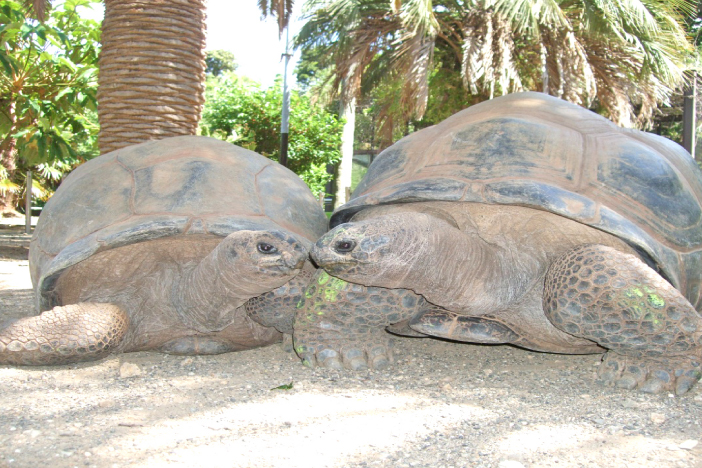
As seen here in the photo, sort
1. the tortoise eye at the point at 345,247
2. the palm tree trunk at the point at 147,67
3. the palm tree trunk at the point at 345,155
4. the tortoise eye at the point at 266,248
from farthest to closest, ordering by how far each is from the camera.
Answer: the palm tree trunk at the point at 345,155, the palm tree trunk at the point at 147,67, the tortoise eye at the point at 266,248, the tortoise eye at the point at 345,247

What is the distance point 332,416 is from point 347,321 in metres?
0.61

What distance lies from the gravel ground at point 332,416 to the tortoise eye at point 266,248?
0.53 meters

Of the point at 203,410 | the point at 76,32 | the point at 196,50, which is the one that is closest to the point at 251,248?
the point at 203,410

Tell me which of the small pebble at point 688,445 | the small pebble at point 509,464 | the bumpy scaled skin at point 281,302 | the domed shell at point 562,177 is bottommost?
the small pebble at point 509,464

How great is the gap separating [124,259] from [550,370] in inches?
77.4

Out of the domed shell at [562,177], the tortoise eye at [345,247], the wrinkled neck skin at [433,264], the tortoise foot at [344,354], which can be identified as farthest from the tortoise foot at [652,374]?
the tortoise eye at [345,247]

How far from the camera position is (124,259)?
2.80m

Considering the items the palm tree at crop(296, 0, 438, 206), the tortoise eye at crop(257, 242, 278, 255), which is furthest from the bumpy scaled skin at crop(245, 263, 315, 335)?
the palm tree at crop(296, 0, 438, 206)

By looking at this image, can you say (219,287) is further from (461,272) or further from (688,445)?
(688,445)

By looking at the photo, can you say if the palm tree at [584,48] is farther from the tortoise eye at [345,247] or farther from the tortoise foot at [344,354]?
the tortoise eye at [345,247]

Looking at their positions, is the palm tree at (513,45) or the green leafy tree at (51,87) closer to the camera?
the green leafy tree at (51,87)

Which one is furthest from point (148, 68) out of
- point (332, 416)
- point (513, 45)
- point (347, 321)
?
point (513, 45)

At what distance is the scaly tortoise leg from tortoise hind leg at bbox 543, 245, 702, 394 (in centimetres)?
59

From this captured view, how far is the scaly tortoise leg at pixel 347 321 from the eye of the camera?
8.19 feet
